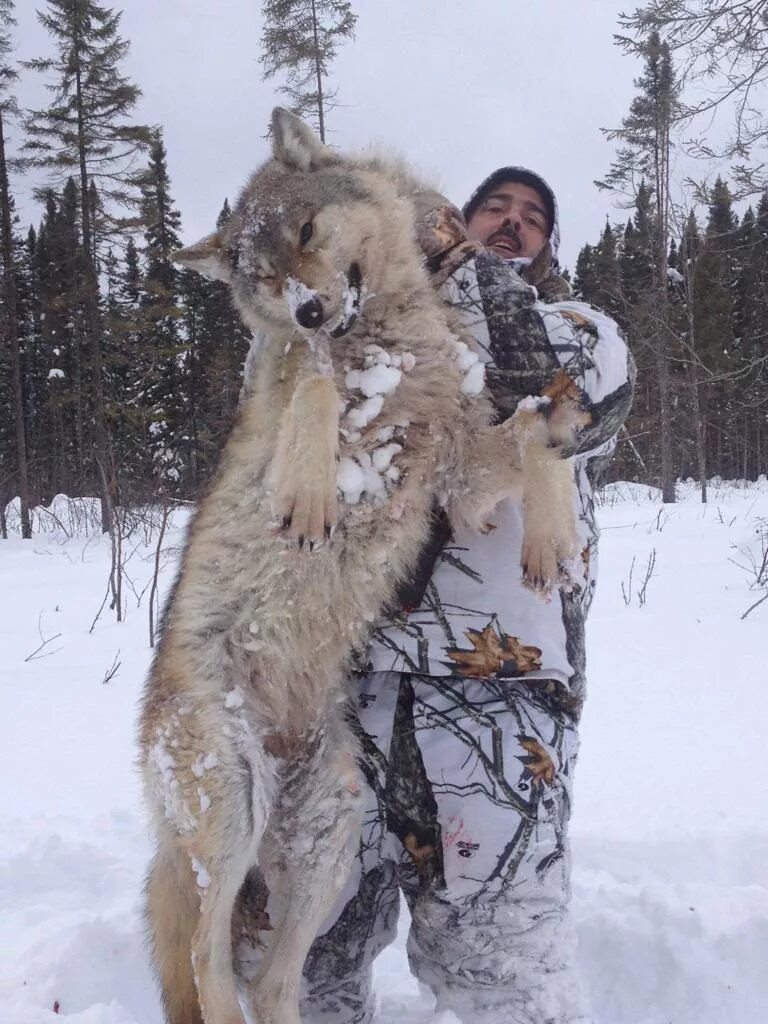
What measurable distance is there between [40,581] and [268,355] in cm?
890

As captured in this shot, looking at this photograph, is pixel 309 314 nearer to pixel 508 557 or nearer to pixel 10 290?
pixel 508 557

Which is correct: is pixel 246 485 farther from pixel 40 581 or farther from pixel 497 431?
pixel 40 581

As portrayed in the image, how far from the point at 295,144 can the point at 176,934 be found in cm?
274

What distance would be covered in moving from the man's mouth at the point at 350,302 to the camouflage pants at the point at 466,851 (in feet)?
3.77

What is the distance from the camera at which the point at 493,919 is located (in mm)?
2186

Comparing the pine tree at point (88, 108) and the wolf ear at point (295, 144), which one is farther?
the pine tree at point (88, 108)

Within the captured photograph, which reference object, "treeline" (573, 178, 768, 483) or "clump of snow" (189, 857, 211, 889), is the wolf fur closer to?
"clump of snow" (189, 857, 211, 889)

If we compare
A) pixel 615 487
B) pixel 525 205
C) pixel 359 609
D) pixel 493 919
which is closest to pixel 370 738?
pixel 359 609

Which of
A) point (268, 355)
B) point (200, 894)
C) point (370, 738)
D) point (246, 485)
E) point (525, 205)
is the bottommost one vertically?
point (200, 894)

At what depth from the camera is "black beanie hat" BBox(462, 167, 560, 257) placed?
113 inches

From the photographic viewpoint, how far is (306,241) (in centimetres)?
258

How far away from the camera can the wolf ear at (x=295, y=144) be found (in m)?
2.82

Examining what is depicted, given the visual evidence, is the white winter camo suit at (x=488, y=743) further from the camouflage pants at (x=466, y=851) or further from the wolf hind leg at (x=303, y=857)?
the wolf hind leg at (x=303, y=857)

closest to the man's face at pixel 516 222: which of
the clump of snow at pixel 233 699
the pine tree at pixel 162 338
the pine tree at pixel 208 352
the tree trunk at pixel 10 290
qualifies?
the clump of snow at pixel 233 699
